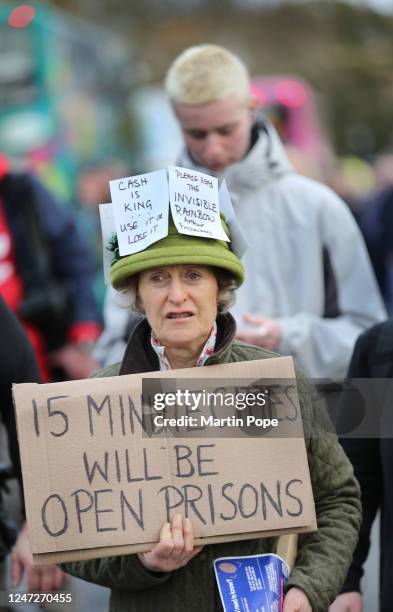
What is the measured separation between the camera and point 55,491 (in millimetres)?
2588

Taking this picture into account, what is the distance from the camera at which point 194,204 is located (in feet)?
9.06

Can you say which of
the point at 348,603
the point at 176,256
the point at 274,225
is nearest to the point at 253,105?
the point at 274,225

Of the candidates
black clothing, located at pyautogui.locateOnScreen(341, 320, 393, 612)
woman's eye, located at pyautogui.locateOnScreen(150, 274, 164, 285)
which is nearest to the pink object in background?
black clothing, located at pyautogui.locateOnScreen(341, 320, 393, 612)

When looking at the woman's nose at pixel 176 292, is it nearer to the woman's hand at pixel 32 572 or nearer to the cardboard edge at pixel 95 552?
the cardboard edge at pixel 95 552

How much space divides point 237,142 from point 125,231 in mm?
1374

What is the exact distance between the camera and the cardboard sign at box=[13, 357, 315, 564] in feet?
8.45

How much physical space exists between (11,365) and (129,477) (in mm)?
888

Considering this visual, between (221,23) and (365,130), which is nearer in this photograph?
(365,130)

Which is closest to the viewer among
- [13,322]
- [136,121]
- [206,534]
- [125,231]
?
[206,534]

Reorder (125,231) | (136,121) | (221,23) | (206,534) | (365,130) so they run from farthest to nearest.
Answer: (221,23)
(365,130)
(136,121)
(125,231)
(206,534)

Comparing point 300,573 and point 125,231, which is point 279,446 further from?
point 125,231

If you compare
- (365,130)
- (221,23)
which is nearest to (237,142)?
(365,130)

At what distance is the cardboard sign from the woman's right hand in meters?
0.64

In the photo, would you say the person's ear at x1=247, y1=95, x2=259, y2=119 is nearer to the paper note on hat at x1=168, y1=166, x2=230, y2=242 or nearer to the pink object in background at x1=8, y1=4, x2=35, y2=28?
the paper note on hat at x1=168, y1=166, x2=230, y2=242
